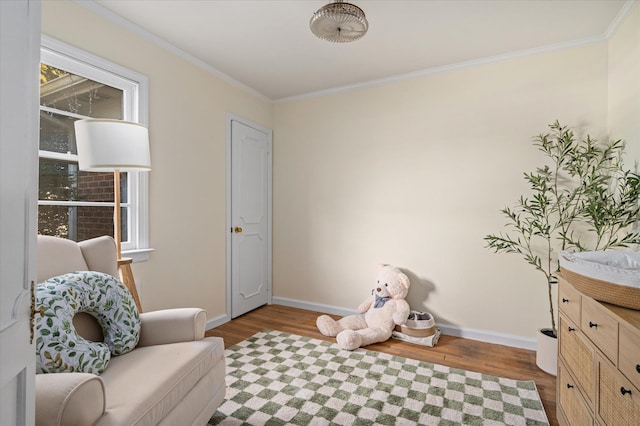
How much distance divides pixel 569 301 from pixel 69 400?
2122mm

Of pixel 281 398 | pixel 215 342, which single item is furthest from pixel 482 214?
pixel 215 342

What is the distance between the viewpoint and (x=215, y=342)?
71.5 inches

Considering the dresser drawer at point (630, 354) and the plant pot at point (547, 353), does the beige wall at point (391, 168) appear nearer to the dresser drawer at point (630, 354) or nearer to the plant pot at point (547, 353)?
the plant pot at point (547, 353)

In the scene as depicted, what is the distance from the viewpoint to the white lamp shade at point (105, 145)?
186 centimetres

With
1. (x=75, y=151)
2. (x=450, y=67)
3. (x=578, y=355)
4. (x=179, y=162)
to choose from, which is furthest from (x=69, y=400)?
(x=450, y=67)

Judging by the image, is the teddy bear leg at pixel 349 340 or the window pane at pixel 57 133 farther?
the teddy bear leg at pixel 349 340

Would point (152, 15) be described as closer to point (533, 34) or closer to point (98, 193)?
point (98, 193)

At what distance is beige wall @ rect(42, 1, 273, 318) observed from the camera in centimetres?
239

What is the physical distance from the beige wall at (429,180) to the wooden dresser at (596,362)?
1266 millimetres

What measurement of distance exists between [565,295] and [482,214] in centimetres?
138

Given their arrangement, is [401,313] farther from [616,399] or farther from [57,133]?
[57,133]

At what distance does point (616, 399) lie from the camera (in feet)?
3.80

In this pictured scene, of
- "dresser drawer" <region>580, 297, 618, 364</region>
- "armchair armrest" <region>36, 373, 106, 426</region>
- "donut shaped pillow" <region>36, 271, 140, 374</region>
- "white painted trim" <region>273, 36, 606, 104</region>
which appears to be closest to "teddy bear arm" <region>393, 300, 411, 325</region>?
"dresser drawer" <region>580, 297, 618, 364</region>

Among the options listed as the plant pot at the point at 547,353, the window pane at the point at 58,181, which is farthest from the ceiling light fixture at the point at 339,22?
the plant pot at the point at 547,353
